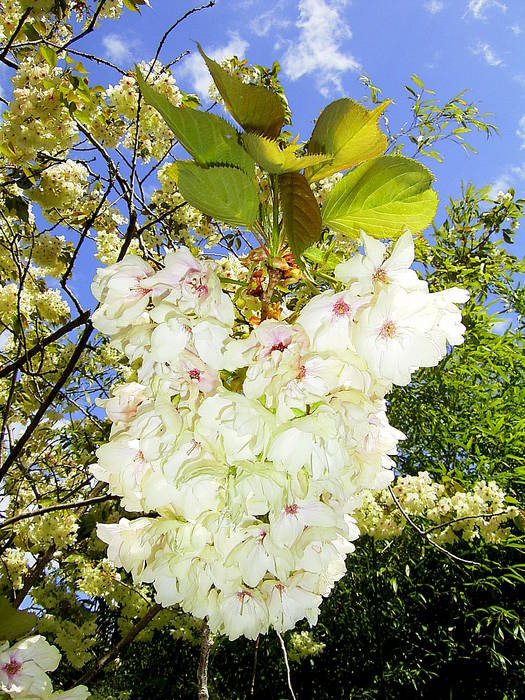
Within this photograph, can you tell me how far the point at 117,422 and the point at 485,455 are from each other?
2.80 meters

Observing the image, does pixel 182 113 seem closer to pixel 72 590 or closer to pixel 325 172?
pixel 325 172

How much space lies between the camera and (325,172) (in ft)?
1.48

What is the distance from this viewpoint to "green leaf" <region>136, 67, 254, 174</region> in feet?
1.26

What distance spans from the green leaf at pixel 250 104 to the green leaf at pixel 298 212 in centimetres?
5

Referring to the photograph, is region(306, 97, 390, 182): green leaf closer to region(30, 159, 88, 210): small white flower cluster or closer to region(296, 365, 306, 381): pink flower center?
Answer: region(296, 365, 306, 381): pink flower center

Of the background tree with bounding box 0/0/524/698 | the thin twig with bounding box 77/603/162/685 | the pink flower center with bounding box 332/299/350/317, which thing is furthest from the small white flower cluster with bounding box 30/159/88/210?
the pink flower center with bounding box 332/299/350/317

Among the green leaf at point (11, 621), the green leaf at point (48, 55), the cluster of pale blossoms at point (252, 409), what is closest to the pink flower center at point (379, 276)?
the cluster of pale blossoms at point (252, 409)

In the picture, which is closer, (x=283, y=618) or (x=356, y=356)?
(x=356, y=356)

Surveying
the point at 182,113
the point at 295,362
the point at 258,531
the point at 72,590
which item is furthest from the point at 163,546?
the point at 72,590

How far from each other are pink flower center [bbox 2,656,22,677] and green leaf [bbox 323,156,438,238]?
2.10 feet

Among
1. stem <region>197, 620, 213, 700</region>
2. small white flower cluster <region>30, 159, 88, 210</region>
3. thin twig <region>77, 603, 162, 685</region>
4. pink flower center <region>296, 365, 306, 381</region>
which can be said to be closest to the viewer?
pink flower center <region>296, 365, 306, 381</region>

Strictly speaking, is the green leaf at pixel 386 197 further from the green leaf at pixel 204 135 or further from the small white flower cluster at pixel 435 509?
the small white flower cluster at pixel 435 509

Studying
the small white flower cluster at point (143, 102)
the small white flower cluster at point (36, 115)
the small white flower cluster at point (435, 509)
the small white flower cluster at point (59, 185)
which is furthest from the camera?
the small white flower cluster at point (59, 185)

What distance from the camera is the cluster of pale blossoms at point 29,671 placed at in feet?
2.08
